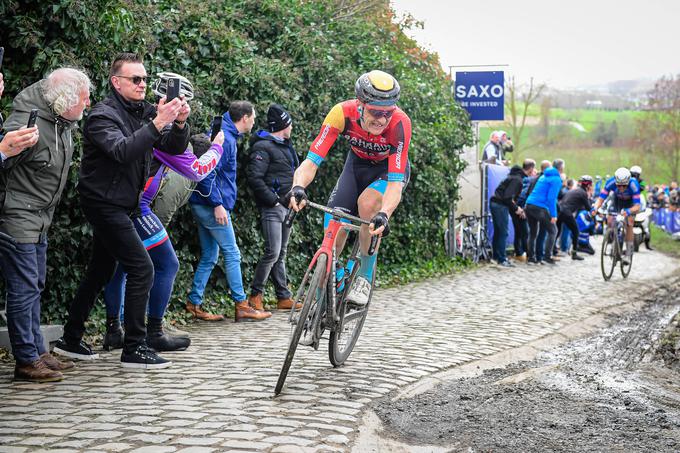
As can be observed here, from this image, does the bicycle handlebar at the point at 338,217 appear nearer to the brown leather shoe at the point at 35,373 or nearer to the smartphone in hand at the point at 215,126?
the brown leather shoe at the point at 35,373

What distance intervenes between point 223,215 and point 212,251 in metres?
0.52

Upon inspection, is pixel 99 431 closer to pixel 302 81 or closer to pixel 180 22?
pixel 180 22

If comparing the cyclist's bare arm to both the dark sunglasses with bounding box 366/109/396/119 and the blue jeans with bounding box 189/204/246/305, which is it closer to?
the dark sunglasses with bounding box 366/109/396/119

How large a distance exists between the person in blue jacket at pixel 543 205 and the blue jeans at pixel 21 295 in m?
15.1

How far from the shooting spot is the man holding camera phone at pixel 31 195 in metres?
6.38

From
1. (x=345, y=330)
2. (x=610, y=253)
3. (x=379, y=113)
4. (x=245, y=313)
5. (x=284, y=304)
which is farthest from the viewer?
(x=610, y=253)

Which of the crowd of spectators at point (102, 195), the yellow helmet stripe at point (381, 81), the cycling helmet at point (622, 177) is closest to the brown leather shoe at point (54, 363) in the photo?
the crowd of spectators at point (102, 195)

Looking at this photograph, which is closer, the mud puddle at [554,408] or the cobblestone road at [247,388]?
the cobblestone road at [247,388]

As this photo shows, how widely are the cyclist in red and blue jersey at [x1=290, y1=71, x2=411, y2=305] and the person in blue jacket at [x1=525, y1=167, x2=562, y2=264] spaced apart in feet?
43.5

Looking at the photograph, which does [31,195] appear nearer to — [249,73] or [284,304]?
[249,73]

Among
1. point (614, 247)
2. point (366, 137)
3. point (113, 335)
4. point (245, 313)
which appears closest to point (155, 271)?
point (113, 335)

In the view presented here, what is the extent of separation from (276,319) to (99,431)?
5.26 metres

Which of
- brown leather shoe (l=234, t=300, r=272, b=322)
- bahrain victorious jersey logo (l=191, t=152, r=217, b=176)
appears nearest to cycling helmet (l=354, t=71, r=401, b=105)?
bahrain victorious jersey logo (l=191, t=152, r=217, b=176)

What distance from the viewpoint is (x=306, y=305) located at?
622 cm
